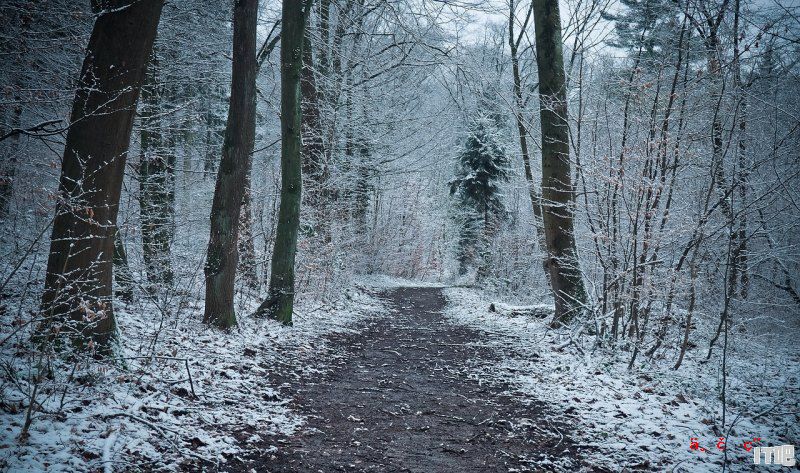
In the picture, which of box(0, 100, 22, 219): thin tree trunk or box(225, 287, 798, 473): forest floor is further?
box(0, 100, 22, 219): thin tree trunk

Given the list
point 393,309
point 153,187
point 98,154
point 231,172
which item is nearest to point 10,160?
point 153,187

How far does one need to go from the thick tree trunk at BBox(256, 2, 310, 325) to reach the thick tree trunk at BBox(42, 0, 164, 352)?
12.7 ft

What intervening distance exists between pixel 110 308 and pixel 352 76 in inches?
468

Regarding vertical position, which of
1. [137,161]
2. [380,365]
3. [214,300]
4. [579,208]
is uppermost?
[137,161]

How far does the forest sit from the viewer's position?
11.8ft

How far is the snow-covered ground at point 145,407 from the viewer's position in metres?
2.81

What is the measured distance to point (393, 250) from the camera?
24.5 metres

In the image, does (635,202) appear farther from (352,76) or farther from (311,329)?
(352,76)

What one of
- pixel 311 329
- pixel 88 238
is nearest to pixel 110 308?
pixel 88 238

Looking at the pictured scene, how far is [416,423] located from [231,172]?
450 centimetres

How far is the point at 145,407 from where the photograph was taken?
11.7 ft

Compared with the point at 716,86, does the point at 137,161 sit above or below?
below

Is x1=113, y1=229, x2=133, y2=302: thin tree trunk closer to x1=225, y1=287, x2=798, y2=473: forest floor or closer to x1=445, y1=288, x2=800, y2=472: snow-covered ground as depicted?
x1=225, y1=287, x2=798, y2=473: forest floor

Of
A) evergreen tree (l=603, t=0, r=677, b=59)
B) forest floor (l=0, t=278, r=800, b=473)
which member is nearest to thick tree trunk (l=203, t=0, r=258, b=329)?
forest floor (l=0, t=278, r=800, b=473)
